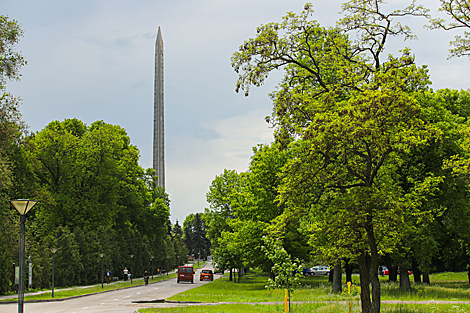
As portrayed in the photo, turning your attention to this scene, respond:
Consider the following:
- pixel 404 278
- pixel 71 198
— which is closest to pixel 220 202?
pixel 71 198

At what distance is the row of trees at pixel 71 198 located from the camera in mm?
28844

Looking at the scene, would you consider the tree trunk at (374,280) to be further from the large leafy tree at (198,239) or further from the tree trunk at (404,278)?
the large leafy tree at (198,239)

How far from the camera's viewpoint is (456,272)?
58.9m

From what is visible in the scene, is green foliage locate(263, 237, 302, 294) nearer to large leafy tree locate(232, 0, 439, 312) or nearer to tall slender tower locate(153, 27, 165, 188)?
large leafy tree locate(232, 0, 439, 312)

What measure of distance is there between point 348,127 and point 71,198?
3625 centimetres

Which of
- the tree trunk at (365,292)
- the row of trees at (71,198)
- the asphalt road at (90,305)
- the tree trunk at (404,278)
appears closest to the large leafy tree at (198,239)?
the row of trees at (71,198)

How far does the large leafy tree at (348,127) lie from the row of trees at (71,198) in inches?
719

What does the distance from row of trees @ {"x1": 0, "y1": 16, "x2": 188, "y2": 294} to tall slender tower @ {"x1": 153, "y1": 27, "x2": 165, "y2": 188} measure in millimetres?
38567

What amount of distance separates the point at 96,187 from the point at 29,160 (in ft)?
34.0

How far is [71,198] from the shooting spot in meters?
44.3

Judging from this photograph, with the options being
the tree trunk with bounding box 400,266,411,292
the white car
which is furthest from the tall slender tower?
the tree trunk with bounding box 400,266,411,292

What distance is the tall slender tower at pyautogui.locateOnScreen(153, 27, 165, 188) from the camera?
9925 centimetres

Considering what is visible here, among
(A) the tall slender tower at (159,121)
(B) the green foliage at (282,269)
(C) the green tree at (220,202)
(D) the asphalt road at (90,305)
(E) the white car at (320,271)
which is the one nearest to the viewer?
(B) the green foliage at (282,269)

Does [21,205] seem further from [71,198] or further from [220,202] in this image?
[220,202]
